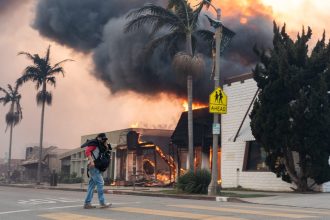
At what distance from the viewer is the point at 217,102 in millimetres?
16797

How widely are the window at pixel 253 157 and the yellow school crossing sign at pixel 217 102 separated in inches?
183

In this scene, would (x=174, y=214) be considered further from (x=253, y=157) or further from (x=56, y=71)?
(x=56, y=71)

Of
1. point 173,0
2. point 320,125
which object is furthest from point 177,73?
point 320,125

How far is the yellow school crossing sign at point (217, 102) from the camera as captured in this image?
54.6ft

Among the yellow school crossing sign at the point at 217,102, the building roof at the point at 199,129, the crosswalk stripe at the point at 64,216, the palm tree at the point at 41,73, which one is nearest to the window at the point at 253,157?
the building roof at the point at 199,129

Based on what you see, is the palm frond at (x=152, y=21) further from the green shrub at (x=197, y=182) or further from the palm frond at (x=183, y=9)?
the green shrub at (x=197, y=182)

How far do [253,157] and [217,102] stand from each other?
5.35 metres

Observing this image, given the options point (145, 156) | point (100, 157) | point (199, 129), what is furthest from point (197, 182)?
point (145, 156)

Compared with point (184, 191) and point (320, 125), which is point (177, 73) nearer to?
point (184, 191)

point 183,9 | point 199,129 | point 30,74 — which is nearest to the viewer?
point 183,9

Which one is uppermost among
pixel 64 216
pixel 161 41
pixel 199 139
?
pixel 161 41

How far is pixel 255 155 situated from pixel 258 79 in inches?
A: 163

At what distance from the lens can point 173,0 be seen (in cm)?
2158

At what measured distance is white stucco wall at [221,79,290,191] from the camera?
21125mm
